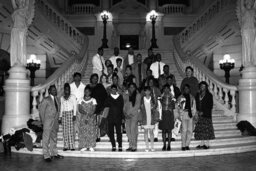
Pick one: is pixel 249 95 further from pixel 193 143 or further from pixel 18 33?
pixel 18 33

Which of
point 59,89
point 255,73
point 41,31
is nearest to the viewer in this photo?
point 255,73

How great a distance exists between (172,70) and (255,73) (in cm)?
440

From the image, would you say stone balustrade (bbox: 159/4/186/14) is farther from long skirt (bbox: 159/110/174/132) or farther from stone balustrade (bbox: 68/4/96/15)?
long skirt (bbox: 159/110/174/132)

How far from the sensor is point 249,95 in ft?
30.5

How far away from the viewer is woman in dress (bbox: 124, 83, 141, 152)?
727 cm

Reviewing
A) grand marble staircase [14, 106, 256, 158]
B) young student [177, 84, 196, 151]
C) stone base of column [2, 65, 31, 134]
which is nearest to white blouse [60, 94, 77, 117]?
grand marble staircase [14, 106, 256, 158]

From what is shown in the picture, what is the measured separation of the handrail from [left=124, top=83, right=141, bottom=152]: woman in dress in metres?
6.72

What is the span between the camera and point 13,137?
7652mm

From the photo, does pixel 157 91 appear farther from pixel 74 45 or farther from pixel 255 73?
pixel 74 45

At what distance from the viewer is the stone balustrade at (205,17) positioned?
1309cm

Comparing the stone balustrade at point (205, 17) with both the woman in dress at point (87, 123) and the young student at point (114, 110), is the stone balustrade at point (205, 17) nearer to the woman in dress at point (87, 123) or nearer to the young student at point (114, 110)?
the young student at point (114, 110)

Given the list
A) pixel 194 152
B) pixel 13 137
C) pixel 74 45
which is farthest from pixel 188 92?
pixel 74 45

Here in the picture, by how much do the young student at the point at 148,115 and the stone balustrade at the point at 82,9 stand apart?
13.6 meters

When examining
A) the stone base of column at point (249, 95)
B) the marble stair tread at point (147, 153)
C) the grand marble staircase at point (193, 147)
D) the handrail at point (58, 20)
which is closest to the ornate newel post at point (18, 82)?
the grand marble staircase at point (193, 147)
